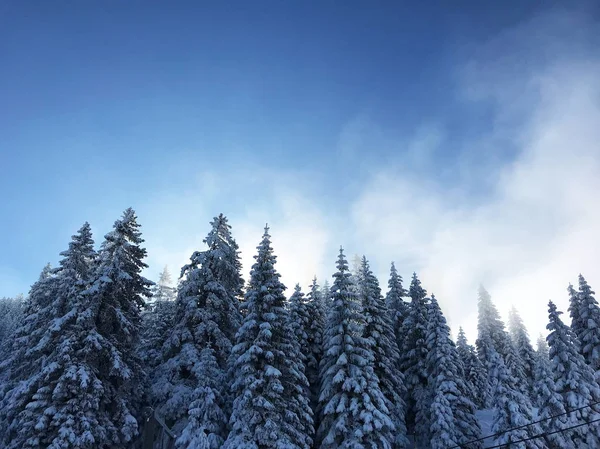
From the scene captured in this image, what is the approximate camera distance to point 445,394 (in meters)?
29.8

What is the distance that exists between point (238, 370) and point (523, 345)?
51.7 metres

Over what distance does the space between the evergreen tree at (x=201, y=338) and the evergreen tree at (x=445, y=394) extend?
51.5 feet

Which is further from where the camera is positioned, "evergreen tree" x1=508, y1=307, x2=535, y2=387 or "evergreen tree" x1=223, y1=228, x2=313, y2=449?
"evergreen tree" x1=508, y1=307, x2=535, y2=387

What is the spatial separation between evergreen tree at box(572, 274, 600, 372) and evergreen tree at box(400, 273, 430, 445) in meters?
17.9

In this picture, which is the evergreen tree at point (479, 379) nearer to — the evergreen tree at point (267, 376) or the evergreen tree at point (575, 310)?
the evergreen tree at point (575, 310)

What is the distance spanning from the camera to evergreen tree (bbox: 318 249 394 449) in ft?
78.4

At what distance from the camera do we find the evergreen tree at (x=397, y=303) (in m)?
39.1

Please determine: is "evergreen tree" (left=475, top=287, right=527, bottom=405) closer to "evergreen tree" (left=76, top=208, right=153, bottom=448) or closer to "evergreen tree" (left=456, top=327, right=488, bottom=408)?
"evergreen tree" (left=456, top=327, right=488, bottom=408)

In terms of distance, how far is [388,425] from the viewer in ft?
77.4

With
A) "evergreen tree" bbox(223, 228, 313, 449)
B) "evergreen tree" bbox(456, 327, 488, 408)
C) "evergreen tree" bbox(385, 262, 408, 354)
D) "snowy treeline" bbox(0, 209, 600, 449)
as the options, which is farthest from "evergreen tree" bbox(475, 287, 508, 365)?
"evergreen tree" bbox(223, 228, 313, 449)

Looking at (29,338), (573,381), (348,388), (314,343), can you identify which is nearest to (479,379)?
(573,381)

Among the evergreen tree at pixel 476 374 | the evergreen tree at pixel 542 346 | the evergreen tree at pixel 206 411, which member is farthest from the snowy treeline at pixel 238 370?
the evergreen tree at pixel 542 346

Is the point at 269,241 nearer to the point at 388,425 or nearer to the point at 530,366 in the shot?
the point at 388,425

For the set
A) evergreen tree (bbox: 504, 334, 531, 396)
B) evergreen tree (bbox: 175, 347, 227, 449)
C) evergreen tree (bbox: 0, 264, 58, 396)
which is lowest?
evergreen tree (bbox: 175, 347, 227, 449)
